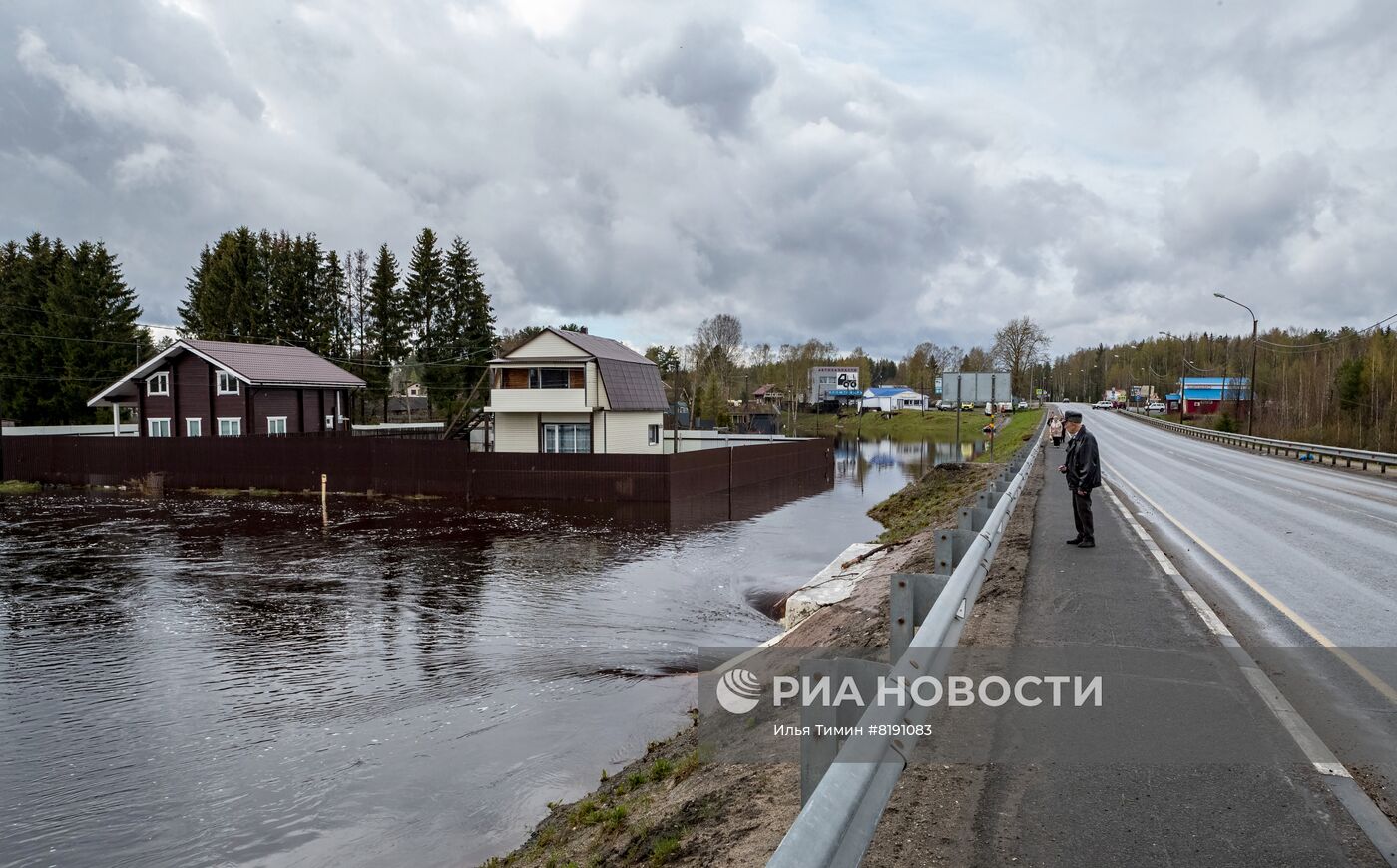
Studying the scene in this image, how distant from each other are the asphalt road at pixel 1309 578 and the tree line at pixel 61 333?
→ 6460 centimetres

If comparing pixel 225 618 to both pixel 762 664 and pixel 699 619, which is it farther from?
pixel 762 664

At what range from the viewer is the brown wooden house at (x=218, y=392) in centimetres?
4100

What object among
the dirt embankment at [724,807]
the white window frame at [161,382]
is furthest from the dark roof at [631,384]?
the dirt embankment at [724,807]

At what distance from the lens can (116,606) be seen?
617 inches

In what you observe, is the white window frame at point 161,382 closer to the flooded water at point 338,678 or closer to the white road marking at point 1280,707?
the flooded water at point 338,678

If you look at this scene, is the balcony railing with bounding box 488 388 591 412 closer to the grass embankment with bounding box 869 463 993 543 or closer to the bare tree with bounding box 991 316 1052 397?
the grass embankment with bounding box 869 463 993 543

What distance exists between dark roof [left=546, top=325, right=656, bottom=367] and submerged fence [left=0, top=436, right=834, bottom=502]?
7390mm

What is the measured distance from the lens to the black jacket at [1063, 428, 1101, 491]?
1092 cm

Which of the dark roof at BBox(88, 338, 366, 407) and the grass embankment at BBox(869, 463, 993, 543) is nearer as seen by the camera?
the grass embankment at BBox(869, 463, 993, 543)

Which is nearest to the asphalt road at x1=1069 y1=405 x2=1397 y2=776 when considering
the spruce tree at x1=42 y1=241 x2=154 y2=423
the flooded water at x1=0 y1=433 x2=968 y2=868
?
the flooded water at x1=0 y1=433 x2=968 y2=868

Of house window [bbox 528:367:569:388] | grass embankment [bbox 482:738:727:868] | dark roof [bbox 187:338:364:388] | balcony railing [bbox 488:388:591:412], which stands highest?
dark roof [bbox 187:338:364:388]

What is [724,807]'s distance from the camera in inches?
194

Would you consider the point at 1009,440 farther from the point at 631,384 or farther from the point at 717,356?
the point at 717,356

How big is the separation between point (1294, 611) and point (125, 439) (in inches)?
1717
